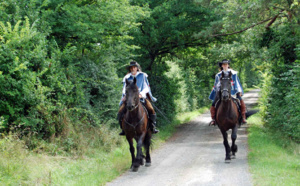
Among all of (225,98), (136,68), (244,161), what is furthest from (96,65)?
(244,161)

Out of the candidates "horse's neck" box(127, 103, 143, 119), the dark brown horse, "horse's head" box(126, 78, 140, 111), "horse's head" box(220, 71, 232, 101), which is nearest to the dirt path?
the dark brown horse

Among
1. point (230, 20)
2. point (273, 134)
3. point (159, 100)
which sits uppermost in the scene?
point (230, 20)

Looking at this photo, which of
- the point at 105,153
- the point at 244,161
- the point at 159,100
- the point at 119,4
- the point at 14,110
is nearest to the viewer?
the point at 14,110

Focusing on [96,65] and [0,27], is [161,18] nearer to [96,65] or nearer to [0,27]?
[96,65]

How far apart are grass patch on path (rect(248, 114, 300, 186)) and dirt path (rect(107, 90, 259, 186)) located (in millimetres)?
282

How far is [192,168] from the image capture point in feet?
30.6

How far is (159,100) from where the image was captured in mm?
21172

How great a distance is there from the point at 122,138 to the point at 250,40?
9.18m

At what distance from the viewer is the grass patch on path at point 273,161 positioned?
24.7 feet

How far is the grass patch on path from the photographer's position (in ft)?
24.7

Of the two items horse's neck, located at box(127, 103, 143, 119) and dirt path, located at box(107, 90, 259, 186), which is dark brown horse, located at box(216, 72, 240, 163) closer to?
dirt path, located at box(107, 90, 259, 186)

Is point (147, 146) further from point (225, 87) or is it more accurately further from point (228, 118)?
point (225, 87)

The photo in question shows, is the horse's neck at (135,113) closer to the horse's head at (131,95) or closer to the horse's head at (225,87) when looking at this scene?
the horse's head at (131,95)

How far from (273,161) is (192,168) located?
2.46 metres
